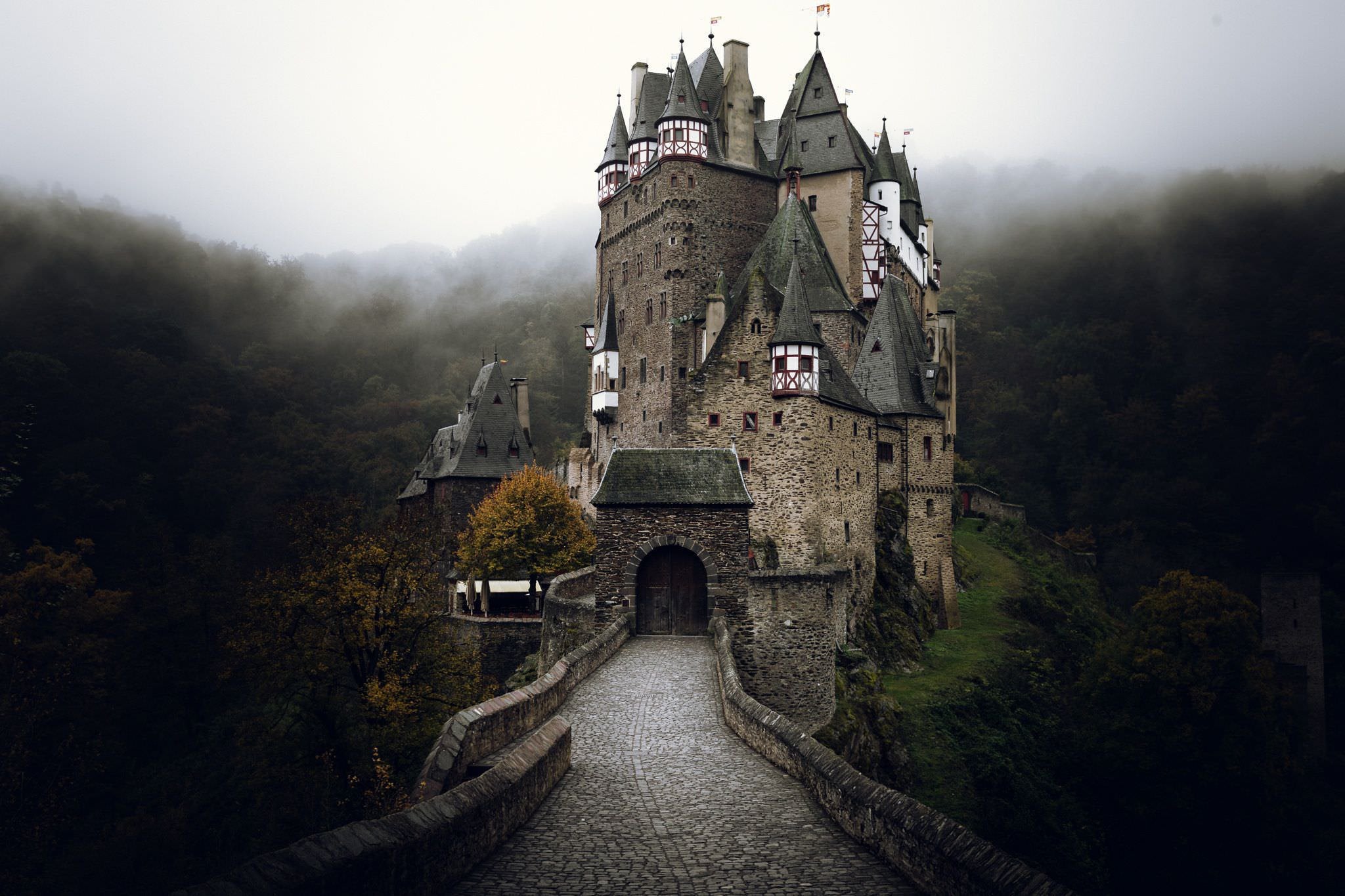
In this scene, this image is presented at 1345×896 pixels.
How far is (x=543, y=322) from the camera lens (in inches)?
3981

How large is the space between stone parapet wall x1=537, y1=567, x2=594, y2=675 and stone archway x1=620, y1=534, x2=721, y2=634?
1164mm

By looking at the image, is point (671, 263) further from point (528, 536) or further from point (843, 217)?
point (528, 536)

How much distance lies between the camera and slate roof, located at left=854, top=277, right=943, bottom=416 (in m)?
41.8

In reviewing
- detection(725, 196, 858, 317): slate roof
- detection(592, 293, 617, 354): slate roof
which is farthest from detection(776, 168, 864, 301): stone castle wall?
detection(592, 293, 617, 354): slate roof

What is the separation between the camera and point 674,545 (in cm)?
2327

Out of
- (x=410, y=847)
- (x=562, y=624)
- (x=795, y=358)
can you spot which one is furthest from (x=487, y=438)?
(x=410, y=847)

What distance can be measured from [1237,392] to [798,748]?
240 feet

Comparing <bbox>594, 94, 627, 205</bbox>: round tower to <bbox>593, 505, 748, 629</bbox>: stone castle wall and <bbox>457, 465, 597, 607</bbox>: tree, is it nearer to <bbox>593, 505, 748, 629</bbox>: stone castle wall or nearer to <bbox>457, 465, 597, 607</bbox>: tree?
<bbox>457, 465, 597, 607</bbox>: tree

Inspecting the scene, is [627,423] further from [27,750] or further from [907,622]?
[27,750]

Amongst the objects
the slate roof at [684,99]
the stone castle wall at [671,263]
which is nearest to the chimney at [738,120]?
the stone castle wall at [671,263]

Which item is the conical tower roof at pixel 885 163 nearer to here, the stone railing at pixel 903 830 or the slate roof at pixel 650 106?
the slate roof at pixel 650 106

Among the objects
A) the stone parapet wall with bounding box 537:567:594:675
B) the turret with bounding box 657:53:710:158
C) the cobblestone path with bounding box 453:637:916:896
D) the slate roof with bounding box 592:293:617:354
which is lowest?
the cobblestone path with bounding box 453:637:916:896

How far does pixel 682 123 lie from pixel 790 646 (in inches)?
1151

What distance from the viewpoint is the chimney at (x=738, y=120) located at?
156 feet
